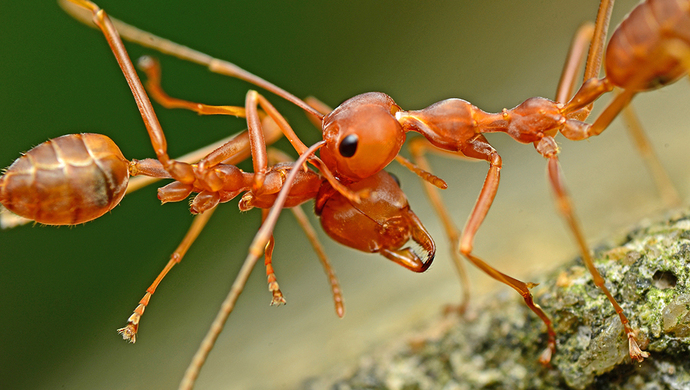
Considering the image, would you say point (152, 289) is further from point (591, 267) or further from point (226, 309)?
point (591, 267)

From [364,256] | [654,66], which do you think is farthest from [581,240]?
[364,256]

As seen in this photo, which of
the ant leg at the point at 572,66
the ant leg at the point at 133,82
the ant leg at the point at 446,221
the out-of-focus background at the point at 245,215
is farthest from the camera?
the out-of-focus background at the point at 245,215

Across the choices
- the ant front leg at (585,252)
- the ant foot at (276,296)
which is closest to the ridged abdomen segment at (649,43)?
the ant front leg at (585,252)

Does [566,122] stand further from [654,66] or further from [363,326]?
[363,326]

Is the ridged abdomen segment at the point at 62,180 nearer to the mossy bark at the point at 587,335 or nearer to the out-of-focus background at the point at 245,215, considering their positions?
the out-of-focus background at the point at 245,215

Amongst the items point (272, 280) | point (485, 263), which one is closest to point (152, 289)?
point (272, 280)
